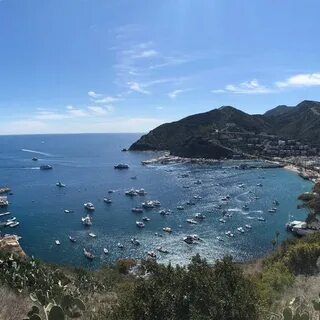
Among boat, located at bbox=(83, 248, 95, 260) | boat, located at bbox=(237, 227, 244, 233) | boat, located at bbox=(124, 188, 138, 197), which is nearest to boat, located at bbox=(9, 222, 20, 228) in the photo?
boat, located at bbox=(83, 248, 95, 260)

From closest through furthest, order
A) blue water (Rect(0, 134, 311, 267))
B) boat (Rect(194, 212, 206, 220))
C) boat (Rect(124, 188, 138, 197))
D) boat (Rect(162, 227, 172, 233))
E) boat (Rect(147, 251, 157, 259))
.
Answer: boat (Rect(147, 251, 157, 259)) → blue water (Rect(0, 134, 311, 267)) → boat (Rect(162, 227, 172, 233)) → boat (Rect(194, 212, 206, 220)) → boat (Rect(124, 188, 138, 197))

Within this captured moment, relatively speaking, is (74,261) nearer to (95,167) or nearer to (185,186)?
(185,186)

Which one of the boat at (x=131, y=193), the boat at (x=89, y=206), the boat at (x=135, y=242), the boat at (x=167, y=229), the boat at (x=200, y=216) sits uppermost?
the boat at (x=131, y=193)

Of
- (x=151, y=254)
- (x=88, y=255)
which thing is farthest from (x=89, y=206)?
(x=151, y=254)

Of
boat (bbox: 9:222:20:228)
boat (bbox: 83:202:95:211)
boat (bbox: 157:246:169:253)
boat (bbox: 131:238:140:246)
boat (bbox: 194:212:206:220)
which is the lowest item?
boat (bbox: 157:246:169:253)

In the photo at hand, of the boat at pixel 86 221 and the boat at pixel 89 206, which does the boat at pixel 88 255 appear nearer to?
the boat at pixel 86 221

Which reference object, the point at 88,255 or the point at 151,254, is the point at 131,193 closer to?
the point at 151,254

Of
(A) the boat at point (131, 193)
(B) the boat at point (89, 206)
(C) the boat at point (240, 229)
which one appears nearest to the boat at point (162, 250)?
(C) the boat at point (240, 229)

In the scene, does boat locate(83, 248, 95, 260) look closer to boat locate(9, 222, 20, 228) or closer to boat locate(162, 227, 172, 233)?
boat locate(162, 227, 172, 233)

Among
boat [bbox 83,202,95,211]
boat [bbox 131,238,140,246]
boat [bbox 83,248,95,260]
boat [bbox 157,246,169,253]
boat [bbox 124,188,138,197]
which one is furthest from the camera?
boat [bbox 124,188,138,197]
